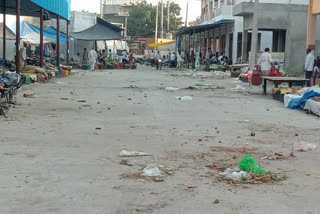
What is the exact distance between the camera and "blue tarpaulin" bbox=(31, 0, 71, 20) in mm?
20266

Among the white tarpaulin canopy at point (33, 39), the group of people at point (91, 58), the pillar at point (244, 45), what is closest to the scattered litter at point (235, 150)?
the pillar at point (244, 45)

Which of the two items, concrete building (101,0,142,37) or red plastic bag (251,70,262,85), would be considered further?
concrete building (101,0,142,37)

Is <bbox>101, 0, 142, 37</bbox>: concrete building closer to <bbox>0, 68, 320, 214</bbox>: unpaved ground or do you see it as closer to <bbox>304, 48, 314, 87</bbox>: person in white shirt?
<bbox>304, 48, 314, 87</bbox>: person in white shirt

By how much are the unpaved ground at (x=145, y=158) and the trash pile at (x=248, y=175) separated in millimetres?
137

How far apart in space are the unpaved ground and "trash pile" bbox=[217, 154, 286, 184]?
0.14 m

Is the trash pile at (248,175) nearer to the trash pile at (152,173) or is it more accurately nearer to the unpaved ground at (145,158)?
the unpaved ground at (145,158)

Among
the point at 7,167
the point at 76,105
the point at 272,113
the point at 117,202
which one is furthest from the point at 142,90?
the point at 117,202

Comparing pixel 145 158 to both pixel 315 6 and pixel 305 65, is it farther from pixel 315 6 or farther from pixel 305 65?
pixel 315 6

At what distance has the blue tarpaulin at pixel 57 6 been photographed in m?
20.3

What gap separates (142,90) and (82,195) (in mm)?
12934

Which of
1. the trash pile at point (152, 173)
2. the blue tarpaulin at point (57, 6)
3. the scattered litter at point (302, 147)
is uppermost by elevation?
the blue tarpaulin at point (57, 6)

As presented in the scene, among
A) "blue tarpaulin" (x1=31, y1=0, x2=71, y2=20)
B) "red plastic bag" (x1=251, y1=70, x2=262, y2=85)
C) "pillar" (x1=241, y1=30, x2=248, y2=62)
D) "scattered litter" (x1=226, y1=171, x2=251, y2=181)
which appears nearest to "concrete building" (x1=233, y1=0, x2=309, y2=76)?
"pillar" (x1=241, y1=30, x2=248, y2=62)

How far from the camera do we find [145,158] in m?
6.53

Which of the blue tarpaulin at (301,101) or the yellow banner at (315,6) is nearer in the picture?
the blue tarpaulin at (301,101)
